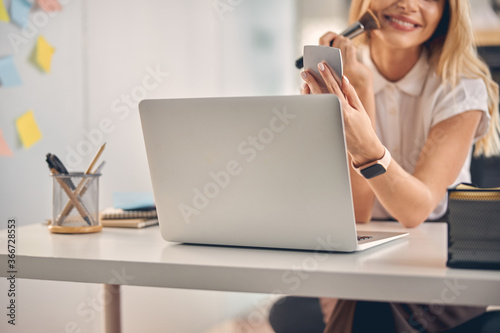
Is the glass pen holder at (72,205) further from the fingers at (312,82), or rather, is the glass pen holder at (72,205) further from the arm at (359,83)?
the arm at (359,83)

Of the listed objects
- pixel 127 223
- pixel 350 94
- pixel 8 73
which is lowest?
pixel 127 223

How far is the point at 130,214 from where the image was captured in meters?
1.26

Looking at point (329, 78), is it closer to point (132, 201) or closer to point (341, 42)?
point (341, 42)

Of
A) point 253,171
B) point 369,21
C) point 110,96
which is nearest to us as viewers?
point 253,171

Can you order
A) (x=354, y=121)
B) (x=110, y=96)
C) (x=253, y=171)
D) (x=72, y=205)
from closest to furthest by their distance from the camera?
(x=253, y=171), (x=354, y=121), (x=72, y=205), (x=110, y=96)

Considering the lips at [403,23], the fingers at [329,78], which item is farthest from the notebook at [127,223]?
the lips at [403,23]

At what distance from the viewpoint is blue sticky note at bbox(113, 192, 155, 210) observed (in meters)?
1.29

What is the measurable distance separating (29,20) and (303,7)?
2.63 meters

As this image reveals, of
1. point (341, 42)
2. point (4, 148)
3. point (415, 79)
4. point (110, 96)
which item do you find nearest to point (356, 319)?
point (341, 42)

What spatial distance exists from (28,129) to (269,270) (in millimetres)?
1178

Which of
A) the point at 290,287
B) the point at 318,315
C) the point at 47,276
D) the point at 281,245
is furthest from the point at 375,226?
the point at 47,276

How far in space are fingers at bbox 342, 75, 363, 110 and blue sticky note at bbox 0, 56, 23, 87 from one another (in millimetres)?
1011

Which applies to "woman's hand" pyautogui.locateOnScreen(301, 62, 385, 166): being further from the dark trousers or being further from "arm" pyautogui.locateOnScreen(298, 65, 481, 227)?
the dark trousers

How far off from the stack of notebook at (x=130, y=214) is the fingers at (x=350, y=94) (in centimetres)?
49
